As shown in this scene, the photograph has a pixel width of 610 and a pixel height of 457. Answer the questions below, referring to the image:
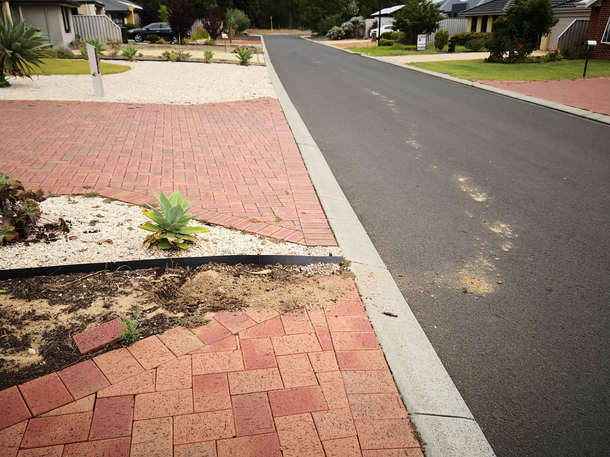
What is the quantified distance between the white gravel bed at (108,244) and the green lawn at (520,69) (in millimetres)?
16648

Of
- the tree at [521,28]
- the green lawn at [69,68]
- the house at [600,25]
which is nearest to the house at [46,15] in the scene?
the green lawn at [69,68]

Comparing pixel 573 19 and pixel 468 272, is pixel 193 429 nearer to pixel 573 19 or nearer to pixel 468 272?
pixel 468 272

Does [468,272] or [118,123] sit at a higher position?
[118,123]

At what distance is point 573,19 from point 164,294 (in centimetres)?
3313

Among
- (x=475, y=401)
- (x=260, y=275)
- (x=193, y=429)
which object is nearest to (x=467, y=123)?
(x=260, y=275)

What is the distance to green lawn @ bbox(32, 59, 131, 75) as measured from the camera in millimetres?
16234

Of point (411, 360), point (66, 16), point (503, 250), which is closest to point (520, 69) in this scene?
point (503, 250)

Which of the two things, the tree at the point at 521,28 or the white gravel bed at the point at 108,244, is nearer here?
the white gravel bed at the point at 108,244

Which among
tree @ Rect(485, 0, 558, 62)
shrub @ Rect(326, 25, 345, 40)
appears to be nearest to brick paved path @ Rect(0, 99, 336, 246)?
tree @ Rect(485, 0, 558, 62)

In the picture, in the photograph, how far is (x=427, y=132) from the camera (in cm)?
952

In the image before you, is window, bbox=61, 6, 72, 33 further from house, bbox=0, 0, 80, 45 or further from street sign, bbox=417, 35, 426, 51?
street sign, bbox=417, 35, 426, 51

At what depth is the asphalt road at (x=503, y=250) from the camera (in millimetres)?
2787

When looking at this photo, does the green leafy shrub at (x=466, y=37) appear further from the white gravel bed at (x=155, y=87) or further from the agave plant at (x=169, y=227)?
the agave plant at (x=169, y=227)

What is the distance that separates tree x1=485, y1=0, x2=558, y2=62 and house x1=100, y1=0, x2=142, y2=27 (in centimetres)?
3316
